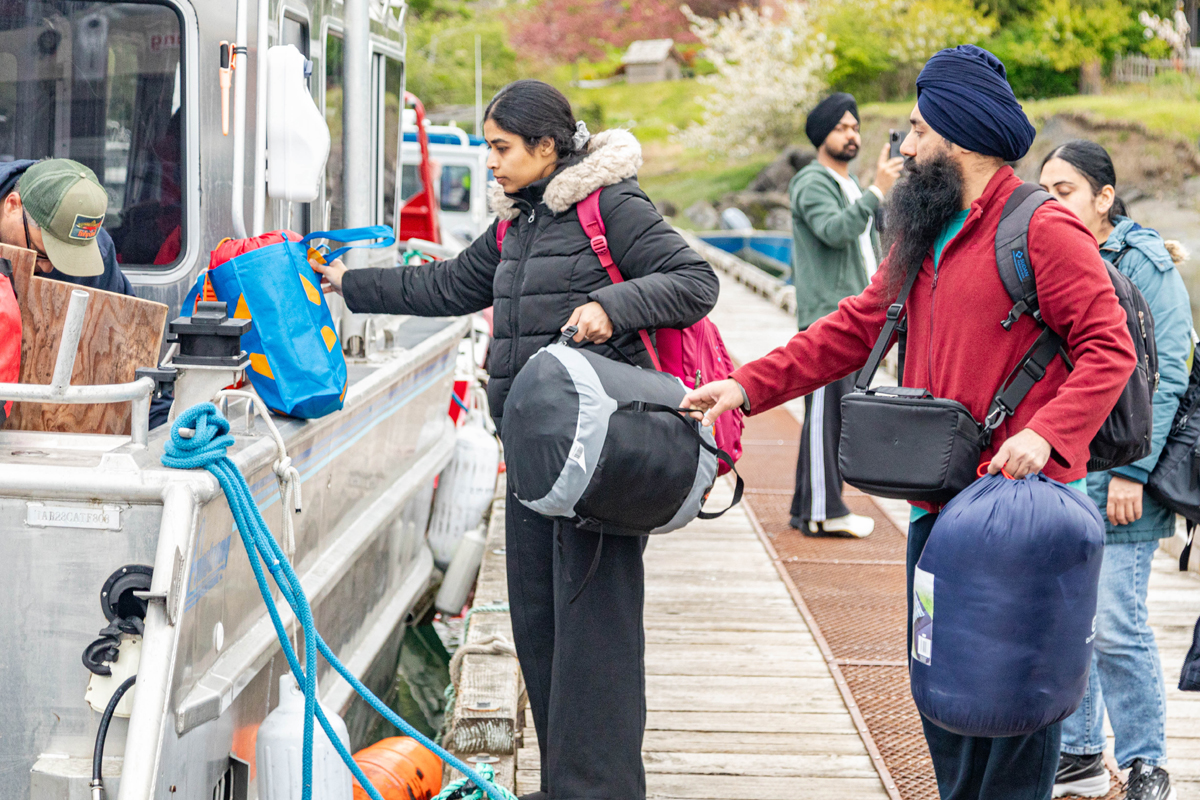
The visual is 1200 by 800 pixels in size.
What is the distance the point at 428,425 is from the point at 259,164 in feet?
7.73

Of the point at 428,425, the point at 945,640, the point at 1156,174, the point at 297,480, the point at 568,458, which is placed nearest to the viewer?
the point at 945,640

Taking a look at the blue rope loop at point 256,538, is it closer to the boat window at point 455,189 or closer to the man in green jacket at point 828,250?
the man in green jacket at point 828,250

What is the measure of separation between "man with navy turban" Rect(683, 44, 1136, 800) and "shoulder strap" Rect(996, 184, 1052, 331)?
0.01 m

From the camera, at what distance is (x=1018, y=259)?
2.52 m

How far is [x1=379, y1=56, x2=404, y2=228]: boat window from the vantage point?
564 centimetres

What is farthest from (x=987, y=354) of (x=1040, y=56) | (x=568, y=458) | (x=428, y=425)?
(x=1040, y=56)

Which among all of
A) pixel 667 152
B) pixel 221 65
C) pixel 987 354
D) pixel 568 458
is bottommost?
pixel 667 152

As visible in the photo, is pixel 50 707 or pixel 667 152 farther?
pixel 667 152

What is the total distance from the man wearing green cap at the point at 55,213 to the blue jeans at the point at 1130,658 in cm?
285

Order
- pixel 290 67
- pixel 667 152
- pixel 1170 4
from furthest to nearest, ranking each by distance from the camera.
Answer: pixel 667 152, pixel 1170 4, pixel 290 67

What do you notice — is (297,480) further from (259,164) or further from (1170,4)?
(1170,4)

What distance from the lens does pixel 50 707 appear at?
8.26 feet

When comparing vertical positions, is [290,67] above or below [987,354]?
above

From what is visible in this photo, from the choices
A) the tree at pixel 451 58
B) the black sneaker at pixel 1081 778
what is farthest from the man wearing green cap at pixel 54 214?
the tree at pixel 451 58
